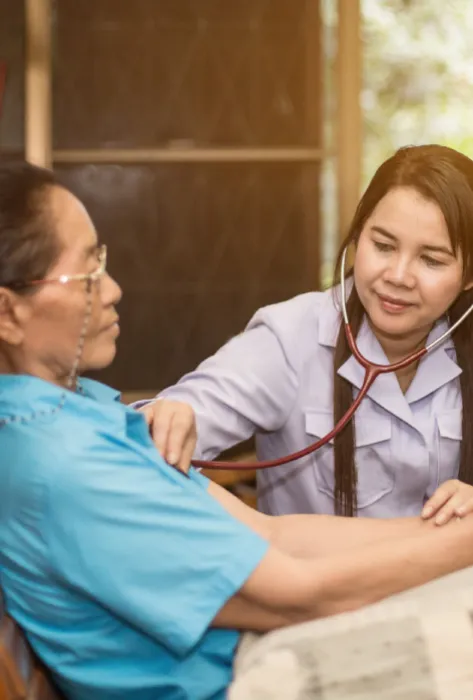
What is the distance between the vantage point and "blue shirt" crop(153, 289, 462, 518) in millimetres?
1668

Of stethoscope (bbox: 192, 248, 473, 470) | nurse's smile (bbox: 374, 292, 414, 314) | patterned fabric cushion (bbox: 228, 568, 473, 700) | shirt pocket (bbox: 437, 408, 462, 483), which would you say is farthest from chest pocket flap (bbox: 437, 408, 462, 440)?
patterned fabric cushion (bbox: 228, 568, 473, 700)

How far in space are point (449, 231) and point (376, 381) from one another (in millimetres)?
308

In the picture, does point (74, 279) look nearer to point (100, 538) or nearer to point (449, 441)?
point (100, 538)

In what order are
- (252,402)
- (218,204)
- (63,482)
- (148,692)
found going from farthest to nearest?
(218,204), (252,402), (148,692), (63,482)

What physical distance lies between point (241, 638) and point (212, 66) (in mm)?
2473

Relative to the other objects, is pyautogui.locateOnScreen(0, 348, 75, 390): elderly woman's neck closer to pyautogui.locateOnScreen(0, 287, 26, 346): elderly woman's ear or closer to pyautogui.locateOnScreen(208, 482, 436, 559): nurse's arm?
pyautogui.locateOnScreen(0, 287, 26, 346): elderly woman's ear

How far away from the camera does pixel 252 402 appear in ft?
5.46

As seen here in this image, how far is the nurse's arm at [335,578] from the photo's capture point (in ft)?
3.56

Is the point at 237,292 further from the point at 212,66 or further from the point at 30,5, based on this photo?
the point at 30,5

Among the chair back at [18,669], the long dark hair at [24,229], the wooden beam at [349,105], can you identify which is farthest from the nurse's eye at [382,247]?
the wooden beam at [349,105]

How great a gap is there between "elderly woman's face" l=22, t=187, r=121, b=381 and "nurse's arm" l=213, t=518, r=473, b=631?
13.1 inches

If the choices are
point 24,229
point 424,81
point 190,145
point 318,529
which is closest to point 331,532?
point 318,529

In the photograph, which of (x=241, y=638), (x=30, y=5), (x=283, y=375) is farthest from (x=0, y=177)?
(x=30, y=5)

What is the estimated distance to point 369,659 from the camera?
102 centimetres
